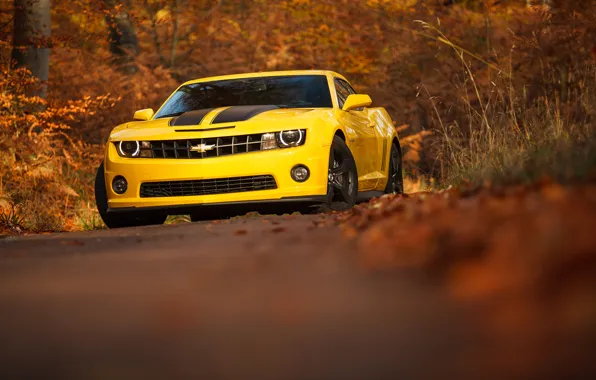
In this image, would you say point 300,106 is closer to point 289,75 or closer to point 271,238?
point 289,75

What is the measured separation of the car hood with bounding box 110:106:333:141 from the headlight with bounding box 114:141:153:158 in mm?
61

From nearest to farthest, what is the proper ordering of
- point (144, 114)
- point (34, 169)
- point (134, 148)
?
point (134, 148), point (144, 114), point (34, 169)

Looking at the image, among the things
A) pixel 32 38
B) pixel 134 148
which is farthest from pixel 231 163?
pixel 32 38

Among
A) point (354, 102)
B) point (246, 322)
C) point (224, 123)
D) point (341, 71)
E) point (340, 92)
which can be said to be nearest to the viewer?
point (246, 322)

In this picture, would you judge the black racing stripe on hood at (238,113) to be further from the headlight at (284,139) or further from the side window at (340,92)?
the side window at (340,92)

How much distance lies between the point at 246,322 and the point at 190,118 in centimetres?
645

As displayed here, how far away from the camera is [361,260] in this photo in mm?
5207

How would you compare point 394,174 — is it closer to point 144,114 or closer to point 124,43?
point 144,114

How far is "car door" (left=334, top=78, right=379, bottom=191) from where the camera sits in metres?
10.7

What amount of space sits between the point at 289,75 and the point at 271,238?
5.11m

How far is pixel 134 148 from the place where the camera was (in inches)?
397

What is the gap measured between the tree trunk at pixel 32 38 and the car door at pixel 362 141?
6.17 metres

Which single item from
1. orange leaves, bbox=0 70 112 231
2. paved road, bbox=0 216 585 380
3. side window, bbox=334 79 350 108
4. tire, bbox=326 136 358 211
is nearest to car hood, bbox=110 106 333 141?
tire, bbox=326 136 358 211

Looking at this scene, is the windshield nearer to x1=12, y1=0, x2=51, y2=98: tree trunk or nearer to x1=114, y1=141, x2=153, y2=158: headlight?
x1=114, y1=141, x2=153, y2=158: headlight
